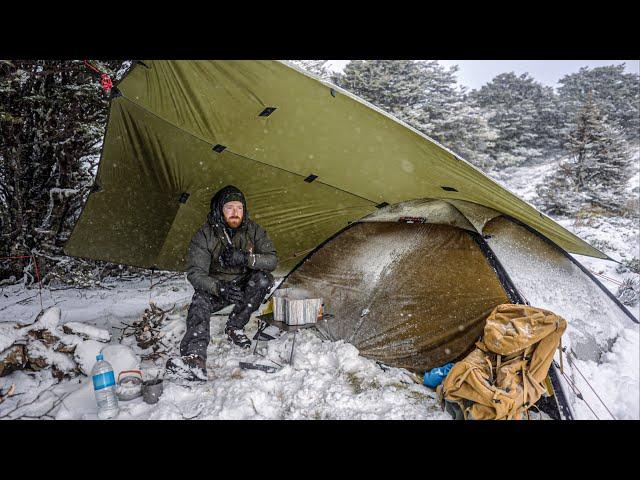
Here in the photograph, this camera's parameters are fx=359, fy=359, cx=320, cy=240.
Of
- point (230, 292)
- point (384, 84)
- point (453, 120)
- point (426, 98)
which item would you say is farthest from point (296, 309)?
point (426, 98)

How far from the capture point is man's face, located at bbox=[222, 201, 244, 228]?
3553 mm

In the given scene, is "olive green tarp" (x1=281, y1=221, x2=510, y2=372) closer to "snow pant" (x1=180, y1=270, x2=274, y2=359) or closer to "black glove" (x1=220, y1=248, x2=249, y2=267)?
"snow pant" (x1=180, y1=270, x2=274, y2=359)

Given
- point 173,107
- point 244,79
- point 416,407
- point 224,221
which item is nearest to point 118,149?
point 173,107

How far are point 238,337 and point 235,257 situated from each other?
31.4 inches

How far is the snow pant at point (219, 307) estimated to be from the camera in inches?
120

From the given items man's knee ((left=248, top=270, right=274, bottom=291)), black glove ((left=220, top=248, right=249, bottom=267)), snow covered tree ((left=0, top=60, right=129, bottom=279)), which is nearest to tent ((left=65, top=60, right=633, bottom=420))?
man's knee ((left=248, top=270, right=274, bottom=291))

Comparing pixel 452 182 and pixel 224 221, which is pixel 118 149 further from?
A: pixel 452 182

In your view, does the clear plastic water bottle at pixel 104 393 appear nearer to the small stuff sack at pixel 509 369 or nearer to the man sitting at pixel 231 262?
the man sitting at pixel 231 262

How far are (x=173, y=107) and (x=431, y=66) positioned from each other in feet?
45.7

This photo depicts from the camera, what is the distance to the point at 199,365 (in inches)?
113

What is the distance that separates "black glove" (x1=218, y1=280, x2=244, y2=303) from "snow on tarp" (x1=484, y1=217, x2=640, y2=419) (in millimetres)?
2338

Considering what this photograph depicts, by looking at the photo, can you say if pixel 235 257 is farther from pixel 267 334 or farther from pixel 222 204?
pixel 267 334

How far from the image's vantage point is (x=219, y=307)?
3.66m

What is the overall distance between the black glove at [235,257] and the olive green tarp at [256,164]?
86 centimetres
